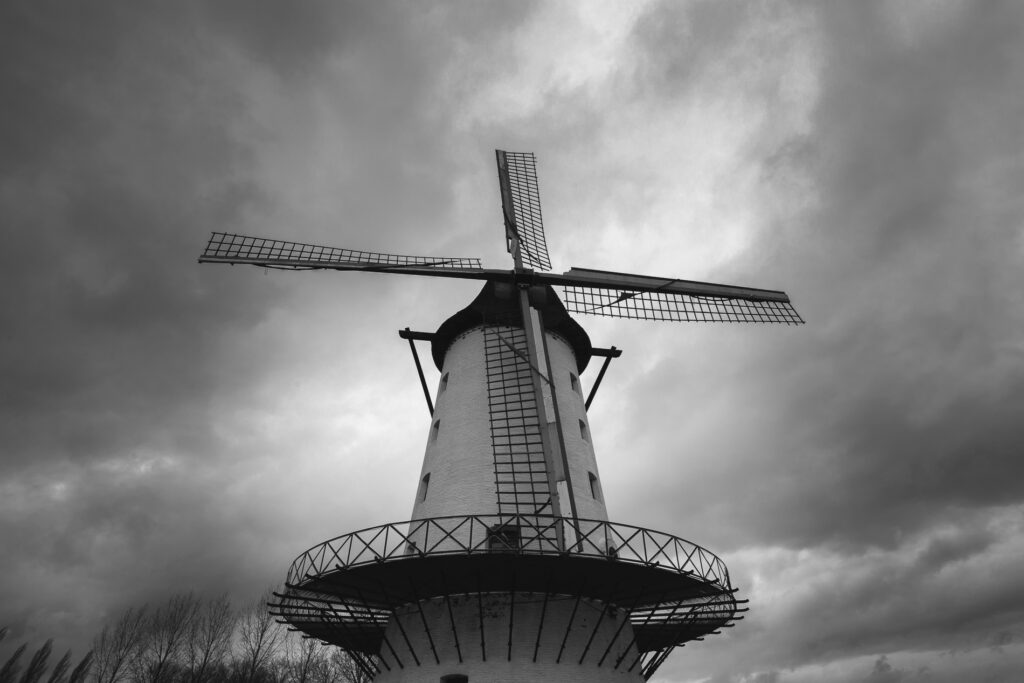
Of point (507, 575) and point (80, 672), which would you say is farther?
point (80, 672)

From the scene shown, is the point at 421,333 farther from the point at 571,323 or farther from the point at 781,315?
the point at 781,315

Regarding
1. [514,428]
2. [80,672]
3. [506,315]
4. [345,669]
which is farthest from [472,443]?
[80,672]

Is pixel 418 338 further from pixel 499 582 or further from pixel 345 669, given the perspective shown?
pixel 345 669

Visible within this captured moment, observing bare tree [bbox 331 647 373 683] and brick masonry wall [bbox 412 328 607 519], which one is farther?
bare tree [bbox 331 647 373 683]

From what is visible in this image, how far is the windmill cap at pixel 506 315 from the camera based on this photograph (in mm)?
19500

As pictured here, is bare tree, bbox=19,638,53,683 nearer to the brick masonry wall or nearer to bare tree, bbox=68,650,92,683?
bare tree, bbox=68,650,92,683

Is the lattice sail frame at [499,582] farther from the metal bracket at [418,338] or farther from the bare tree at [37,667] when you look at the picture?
the bare tree at [37,667]

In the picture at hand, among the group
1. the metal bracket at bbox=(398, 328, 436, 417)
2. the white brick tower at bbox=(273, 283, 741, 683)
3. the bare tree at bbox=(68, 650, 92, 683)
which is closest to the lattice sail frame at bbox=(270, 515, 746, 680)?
the white brick tower at bbox=(273, 283, 741, 683)

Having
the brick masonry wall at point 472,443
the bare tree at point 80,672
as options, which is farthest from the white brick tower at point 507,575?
the bare tree at point 80,672

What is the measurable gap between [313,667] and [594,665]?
31246mm

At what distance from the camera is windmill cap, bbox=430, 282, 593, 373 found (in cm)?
1950

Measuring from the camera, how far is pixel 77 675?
48.3 metres

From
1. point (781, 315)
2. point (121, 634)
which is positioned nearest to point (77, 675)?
point (121, 634)

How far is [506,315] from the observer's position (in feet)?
64.8
